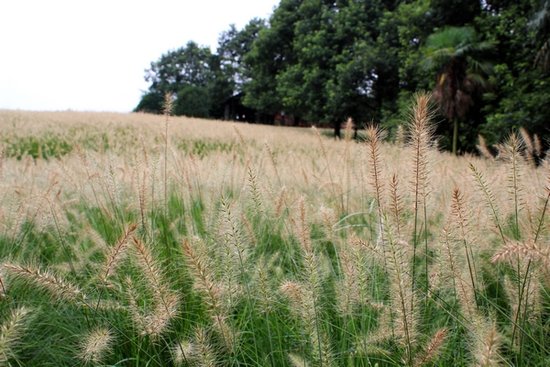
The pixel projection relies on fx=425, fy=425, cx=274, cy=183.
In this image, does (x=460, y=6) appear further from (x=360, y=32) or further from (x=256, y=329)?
(x=256, y=329)

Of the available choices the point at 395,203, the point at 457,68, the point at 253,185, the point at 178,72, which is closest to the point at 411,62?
the point at 457,68

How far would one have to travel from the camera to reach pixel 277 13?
24.9m

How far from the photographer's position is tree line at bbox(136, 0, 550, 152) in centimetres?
1280

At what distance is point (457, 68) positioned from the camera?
527 inches

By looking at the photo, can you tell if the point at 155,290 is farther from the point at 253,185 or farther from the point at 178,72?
the point at 178,72

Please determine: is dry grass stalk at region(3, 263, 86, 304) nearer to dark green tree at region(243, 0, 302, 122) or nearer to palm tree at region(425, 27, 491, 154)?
palm tree at region(425, 27, 491, 154)

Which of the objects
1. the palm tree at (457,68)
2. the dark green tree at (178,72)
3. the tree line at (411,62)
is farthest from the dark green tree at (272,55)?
the dark green tree at (178,72)

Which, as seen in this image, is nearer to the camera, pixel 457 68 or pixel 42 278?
pixel 42 278

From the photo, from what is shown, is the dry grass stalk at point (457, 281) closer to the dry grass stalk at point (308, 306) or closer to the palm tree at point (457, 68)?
the dry grass stalk at point (308, 306)

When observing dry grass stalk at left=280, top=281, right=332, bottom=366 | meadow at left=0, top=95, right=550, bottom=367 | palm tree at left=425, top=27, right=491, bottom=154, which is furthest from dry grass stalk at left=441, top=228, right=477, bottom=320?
palm tree at left=425, top=27, right=491, bottom=154

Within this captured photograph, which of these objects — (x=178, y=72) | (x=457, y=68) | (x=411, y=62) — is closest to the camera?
(x=457, y=68)

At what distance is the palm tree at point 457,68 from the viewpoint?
13.2 meters

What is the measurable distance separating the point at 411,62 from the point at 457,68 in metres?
2.68

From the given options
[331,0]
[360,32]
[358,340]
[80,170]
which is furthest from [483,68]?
[358,340]
